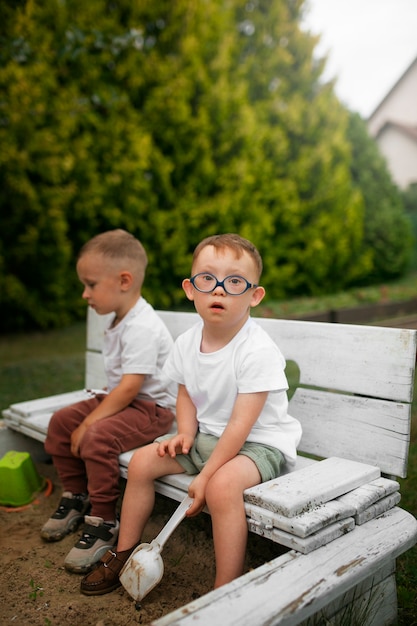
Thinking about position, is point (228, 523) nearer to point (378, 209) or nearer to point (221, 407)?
point (221, 407)

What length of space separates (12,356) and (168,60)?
447 centimetres

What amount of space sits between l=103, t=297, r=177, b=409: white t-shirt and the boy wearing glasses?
1.12ft

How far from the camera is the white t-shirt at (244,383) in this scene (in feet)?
6.03

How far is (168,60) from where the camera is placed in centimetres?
775

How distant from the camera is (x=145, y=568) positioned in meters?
1.71

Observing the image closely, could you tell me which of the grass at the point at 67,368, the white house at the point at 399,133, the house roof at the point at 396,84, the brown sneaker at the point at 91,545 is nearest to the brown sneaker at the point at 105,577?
the brown sneaker at the point at 91,545

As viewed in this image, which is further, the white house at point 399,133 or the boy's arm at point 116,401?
the white house at point 399,133

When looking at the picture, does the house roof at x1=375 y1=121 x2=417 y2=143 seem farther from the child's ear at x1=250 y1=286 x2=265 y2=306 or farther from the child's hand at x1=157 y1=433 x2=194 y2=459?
the child's hand at x1=157 y1=433 x2=194 y2=459

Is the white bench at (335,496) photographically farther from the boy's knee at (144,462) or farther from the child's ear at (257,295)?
the child's ear at (257,295)

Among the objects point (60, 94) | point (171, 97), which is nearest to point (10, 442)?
point (60, 94)

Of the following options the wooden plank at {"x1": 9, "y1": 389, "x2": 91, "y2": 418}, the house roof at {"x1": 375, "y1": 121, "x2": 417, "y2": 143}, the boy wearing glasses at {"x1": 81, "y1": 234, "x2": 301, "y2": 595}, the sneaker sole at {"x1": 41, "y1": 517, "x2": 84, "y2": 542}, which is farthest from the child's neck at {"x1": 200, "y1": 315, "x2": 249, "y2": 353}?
the house roof at {"x1": 375, "y1": 121, "x2": 417, "y2": 143}

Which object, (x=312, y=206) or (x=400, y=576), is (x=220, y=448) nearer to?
(x=400, y=576)

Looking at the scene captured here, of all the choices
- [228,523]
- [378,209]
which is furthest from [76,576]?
[378,209]

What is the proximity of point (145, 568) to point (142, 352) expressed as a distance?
0.89 m
